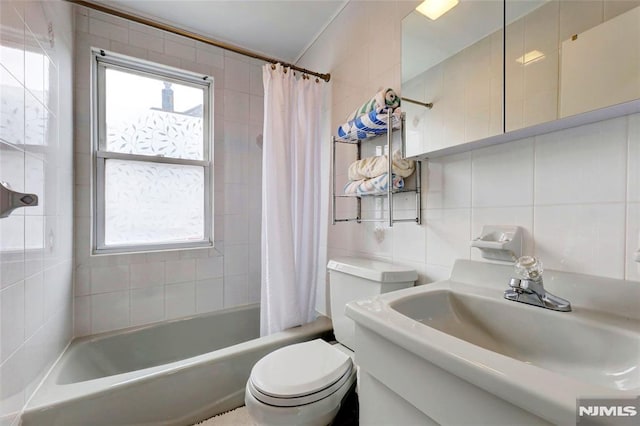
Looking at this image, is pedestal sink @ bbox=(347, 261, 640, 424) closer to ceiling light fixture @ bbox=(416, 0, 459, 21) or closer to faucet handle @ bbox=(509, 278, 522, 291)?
faucet handle @ bbox=(509, 278, 522, 291)

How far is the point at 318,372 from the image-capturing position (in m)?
1.04

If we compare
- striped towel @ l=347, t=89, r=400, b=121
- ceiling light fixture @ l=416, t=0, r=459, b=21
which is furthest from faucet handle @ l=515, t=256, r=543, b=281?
ceiling light fixture @ l=416, t=0, r=459, b=21

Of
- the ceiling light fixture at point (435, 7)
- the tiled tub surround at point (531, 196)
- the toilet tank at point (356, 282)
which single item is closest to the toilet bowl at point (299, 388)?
the toilet tank at point (356, 282)

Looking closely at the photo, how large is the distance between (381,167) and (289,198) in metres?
0.60

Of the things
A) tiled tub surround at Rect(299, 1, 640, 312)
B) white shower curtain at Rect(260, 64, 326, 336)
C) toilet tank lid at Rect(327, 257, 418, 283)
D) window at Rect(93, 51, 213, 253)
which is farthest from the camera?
window at Rect(93, 51, 213, 253)

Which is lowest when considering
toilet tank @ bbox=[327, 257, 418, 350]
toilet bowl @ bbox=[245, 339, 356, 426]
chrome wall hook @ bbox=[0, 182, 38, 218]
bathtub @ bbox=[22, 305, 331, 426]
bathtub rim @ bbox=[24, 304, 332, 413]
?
bathtub @ bbox=[22, 305, 331, 426]

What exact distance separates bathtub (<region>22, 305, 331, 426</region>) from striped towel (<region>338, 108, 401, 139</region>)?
1129 mm

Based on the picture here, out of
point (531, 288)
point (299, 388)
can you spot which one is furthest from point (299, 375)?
point (531, 288)

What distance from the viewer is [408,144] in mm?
1211

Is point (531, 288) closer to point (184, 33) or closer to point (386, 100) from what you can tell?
point (386, 100)

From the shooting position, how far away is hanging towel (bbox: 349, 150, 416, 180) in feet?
4.06

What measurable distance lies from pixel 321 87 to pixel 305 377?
1.68 m

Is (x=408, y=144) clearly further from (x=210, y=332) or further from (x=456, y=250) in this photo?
(x=210, y=332)

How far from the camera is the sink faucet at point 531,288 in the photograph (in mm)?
719
